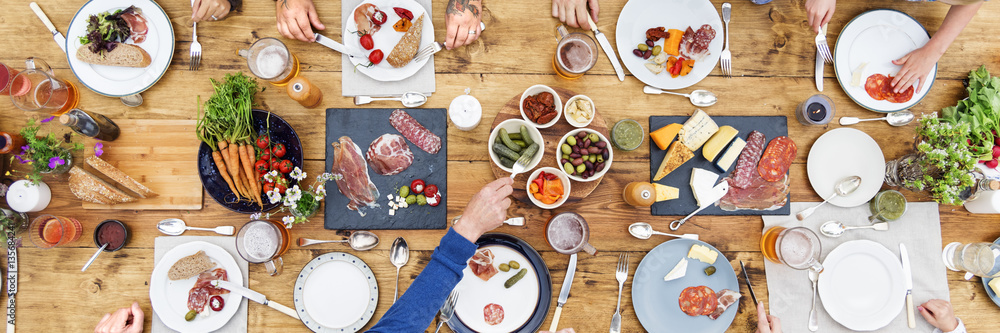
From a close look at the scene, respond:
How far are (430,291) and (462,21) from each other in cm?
112

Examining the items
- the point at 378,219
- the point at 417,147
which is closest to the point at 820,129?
the point at 417,147

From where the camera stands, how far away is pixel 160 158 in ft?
6.39

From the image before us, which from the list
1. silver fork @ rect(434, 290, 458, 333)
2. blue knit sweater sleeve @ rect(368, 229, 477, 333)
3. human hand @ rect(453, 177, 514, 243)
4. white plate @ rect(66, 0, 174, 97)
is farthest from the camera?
white plate @ rect(66, 0, 174, 97)

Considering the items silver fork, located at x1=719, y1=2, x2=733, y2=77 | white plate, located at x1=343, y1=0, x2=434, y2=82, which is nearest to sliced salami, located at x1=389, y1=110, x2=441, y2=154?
white plate, located at x1=343, y1=0, x2=434, y2=82

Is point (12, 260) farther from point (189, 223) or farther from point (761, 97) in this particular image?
point (761, 97)

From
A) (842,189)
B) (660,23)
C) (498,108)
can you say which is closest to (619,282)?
(498,108)

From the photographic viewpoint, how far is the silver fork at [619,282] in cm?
194

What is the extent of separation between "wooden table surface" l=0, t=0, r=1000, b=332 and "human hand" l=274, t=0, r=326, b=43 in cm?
8

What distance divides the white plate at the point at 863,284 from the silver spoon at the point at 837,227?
0.06 metres

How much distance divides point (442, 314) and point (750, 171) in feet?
4.84

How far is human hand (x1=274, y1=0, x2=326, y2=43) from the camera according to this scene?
1905 mm

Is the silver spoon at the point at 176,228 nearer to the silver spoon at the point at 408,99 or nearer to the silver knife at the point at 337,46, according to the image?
the silver spoon at the point at 408,99

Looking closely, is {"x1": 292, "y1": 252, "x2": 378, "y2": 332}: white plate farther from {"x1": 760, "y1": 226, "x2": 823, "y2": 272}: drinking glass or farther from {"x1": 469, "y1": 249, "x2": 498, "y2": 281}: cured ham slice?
{"x1": 760, "y1": 226, "x2": 823, "y2": 272}: drinking glass

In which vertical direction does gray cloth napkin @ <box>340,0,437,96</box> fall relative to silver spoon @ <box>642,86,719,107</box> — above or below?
above
